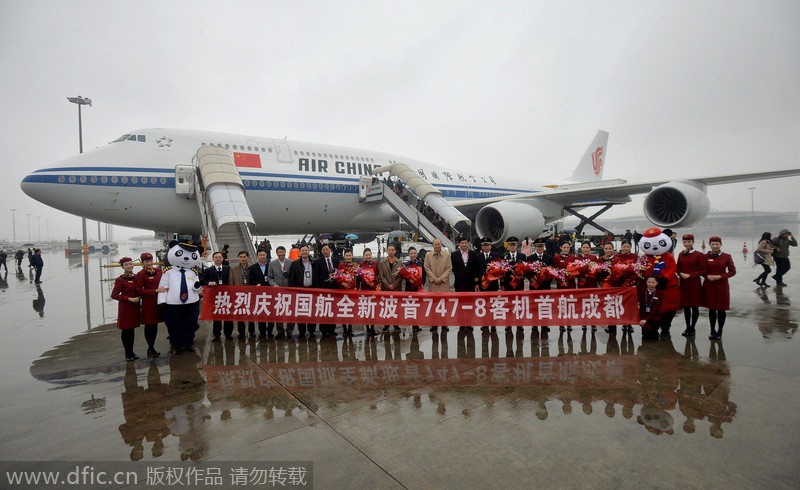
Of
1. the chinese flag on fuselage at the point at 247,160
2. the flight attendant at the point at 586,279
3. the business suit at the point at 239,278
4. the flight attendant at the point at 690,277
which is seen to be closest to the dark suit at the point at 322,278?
the business suit at the point at 239,278

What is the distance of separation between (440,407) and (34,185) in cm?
1192

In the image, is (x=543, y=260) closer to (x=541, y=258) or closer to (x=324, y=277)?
(x=541, y=258)

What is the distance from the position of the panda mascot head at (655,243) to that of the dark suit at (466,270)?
2405 mm

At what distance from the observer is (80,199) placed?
10.1 m

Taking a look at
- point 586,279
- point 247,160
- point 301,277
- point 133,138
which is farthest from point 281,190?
point 586,279

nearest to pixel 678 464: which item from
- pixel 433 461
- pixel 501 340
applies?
pixel 433 461

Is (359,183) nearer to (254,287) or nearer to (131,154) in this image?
(131,154)

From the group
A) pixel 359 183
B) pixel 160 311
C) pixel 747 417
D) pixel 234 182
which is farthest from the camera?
pixel 359 183

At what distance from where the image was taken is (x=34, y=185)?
32.2 feet

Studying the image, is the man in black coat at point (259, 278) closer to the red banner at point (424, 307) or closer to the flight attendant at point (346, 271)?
the red banner at point (424, 307)

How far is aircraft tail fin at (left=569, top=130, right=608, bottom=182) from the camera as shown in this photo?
25.9m

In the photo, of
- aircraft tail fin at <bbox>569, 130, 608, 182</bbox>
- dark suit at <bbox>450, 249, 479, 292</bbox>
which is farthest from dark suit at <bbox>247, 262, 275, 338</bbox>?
aircraft tail fin at <bbox>569, 130, 608, 182</bbox>

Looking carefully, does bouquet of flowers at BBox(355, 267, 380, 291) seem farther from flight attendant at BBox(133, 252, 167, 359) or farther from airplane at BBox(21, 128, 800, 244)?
airplane at BBox(21, 128, 800, 244)

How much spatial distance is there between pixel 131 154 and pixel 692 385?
1315cm
